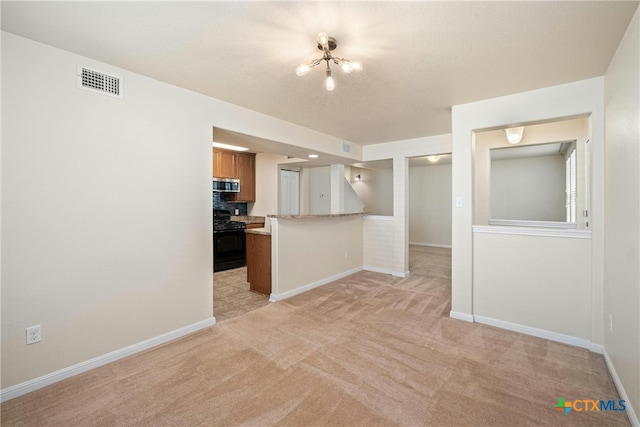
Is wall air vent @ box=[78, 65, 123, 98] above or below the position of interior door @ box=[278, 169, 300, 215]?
above

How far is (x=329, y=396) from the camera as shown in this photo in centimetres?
186

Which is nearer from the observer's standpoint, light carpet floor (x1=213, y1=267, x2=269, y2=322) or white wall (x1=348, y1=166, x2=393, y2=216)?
light carpet floor (x1=213, y1=267, x2=269, y2=322)

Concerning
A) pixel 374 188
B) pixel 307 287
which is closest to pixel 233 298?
pixel 307 287

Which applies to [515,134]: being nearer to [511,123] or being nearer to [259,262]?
[511,123]

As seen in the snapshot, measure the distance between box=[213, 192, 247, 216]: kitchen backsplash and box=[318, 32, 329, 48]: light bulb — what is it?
15.7 ft

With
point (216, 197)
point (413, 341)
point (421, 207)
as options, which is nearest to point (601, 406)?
point (413, 341)

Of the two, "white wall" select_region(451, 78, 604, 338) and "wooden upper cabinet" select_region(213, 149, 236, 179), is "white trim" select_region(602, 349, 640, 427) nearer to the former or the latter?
"white wall" select_region(451, 78, 604, 338)

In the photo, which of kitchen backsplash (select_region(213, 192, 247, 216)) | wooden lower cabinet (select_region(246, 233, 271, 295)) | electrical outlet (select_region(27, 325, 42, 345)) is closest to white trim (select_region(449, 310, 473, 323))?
wooden lower cabinet (select_region(246, 233, 271, 295))

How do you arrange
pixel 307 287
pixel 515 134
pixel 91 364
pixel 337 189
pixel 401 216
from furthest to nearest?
pixel 337 189, pixel 401 216, pixel 307 287, pixel 515 134, pixel 91 364

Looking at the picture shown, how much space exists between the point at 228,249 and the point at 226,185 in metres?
1.35

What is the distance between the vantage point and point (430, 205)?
8.35m

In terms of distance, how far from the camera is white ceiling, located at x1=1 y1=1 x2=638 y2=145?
160cm

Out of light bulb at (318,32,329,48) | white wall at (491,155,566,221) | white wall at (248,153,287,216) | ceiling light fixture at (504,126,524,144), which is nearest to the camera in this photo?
light bulb at (318,32,329,48)

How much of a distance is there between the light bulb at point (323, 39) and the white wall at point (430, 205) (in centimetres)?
707
